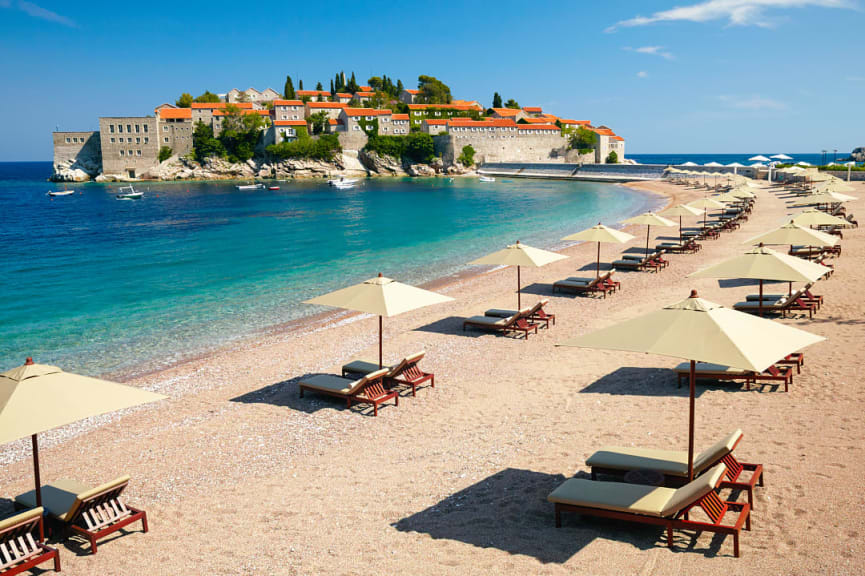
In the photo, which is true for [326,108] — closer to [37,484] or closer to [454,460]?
[454,460]

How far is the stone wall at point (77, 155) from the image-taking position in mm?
112625

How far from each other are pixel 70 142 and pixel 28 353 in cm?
11650

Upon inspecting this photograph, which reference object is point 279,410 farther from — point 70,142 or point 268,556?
point 70,142

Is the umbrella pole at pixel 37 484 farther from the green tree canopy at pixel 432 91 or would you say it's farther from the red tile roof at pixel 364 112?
A: the green tree canopy at pixel 432 91

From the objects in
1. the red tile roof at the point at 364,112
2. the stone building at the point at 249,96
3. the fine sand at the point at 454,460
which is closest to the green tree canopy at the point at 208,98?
the stone building at the point at 249,96

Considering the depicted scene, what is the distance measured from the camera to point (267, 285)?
907 inches

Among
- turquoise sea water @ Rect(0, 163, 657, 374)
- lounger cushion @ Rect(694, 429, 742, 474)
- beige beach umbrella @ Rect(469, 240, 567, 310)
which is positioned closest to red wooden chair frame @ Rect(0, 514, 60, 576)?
lounger cushion @ Rect(694, 429, 742, 474)

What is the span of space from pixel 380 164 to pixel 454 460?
108960 mm

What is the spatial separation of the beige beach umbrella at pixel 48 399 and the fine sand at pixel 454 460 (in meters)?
1.42

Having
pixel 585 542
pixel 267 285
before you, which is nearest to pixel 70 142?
pixel 267 285

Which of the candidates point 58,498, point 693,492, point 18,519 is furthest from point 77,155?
point 693,492

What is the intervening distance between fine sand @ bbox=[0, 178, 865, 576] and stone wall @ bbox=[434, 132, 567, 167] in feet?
335

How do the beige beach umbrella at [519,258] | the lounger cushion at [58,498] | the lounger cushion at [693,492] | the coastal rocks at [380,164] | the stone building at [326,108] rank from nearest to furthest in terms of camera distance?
1. the lounger cushion at [693,492]
2. the lounger cushion at [58,498]
3. the beige beach umbrella at [519,258]
4. the coastal rocks at [380,164]
5. the stone building at [326,108]

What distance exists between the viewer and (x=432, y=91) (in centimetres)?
13412
